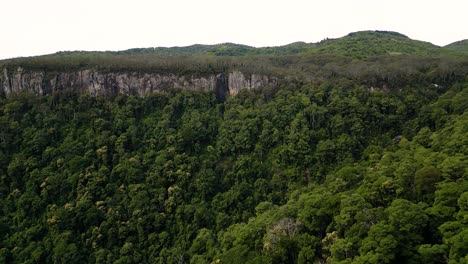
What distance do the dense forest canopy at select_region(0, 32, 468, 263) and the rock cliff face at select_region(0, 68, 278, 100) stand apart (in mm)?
2296

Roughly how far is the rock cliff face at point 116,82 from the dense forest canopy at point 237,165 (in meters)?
2.30

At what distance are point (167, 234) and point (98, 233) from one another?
11.8 metres

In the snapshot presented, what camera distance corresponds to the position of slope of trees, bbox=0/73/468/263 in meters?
45.3

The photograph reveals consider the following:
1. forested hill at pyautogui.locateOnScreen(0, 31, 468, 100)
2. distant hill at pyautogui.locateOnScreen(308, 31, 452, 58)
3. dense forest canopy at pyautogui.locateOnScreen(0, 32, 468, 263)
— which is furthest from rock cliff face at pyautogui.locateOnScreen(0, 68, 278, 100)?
distant hill at pyautogui.locateOnScreen(308, 31, 452, 58)

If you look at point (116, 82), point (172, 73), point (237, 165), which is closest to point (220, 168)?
point (237, 165)

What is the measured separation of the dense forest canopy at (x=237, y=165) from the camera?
43.5 meters

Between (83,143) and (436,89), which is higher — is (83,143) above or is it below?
below

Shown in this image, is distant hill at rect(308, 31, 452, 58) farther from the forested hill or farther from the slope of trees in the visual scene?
the slope of trees

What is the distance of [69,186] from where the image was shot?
2938 inches

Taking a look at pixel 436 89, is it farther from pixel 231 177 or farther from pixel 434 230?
pixel 434 230

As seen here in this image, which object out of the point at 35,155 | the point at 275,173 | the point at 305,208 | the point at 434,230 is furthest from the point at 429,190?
the point at 35,155

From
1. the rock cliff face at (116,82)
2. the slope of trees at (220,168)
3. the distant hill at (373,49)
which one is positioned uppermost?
the distant hill at (373,49)

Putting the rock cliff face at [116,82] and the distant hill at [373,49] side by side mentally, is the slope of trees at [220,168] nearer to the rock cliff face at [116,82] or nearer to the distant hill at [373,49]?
the rock cliff face at [116,82]

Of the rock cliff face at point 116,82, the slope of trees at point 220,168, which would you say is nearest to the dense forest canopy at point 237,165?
the slope of trees at point 220,168
